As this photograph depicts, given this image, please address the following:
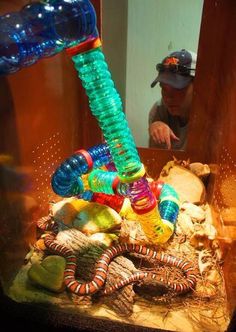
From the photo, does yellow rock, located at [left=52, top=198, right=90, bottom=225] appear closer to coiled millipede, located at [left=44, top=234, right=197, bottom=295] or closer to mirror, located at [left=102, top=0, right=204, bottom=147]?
coiled millipede, located at [left=44, top=234, right=197, bottom=295]

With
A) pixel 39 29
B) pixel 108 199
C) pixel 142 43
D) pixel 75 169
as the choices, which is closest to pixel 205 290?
pixel 108 199

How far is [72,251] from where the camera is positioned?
1081 mm

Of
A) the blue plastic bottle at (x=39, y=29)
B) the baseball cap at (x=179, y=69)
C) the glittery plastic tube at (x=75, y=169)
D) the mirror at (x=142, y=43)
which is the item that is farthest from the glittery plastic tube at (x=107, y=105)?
the mirror at (x=142, y=43)

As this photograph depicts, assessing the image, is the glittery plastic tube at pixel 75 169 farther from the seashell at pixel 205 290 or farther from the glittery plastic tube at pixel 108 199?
the seashell at pixel 205 290

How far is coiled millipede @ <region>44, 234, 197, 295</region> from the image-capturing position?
95 cm

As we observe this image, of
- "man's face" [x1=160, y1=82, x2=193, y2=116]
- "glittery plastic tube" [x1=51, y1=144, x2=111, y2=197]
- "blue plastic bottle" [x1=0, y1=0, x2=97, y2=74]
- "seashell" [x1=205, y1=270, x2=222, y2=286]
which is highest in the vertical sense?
"blue plastic bottle" [x1=0, y1=0, x2=97, y2=74]

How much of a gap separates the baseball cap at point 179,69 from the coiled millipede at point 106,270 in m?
0.81

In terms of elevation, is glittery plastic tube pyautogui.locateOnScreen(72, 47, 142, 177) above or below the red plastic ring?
above

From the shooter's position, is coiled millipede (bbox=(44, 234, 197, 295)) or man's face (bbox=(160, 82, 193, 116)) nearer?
coiled millipede (bbox=(44, 234, 197, 295))

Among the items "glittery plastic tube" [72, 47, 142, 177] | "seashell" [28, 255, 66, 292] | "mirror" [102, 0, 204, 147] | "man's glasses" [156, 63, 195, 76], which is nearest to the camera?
"glittery plastic tube" [72, 47, 142, 177]

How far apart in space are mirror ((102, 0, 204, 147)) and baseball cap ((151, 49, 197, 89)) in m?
0.21

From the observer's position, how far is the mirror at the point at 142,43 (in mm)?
1756

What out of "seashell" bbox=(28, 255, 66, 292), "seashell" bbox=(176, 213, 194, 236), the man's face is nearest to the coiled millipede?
Answer: "seashell" bbox=(28, 255, 66, 292)

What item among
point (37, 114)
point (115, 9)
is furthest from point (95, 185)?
point (115, 9)
